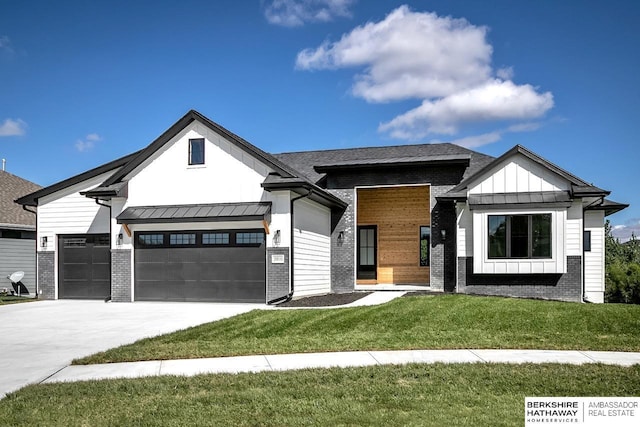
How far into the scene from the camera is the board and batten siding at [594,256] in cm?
2108

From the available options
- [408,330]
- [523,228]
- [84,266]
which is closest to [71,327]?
[408,330]

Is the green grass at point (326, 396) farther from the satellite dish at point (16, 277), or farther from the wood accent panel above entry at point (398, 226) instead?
the satellite dish at point (16, 277)

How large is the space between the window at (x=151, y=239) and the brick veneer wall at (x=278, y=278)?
415 centimetres

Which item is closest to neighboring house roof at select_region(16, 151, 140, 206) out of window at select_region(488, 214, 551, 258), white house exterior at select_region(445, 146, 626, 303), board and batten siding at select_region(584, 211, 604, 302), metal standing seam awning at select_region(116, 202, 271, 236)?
metal standing seam awning at select_region(116, 202, 271, 236)

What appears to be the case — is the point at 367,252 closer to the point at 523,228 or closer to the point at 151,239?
the point at 523,228

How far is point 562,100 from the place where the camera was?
20.8 meters

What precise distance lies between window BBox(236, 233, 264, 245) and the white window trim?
7.03 m

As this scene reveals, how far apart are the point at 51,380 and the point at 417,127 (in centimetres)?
3082

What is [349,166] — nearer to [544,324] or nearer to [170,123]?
[170,123]

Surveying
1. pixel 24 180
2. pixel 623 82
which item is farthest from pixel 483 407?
pixel 24 180

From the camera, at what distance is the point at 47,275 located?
67.1 feet

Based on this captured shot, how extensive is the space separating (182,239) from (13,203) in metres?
12.3

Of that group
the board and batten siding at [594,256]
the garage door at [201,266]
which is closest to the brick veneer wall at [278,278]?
the garage door at [201,266]

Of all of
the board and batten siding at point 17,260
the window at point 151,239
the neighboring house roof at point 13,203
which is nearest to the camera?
the window at point 151,239
